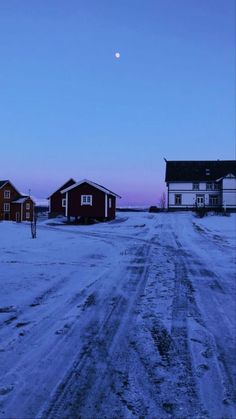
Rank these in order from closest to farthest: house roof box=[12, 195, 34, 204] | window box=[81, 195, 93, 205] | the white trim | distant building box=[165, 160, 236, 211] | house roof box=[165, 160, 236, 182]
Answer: window box=[81, 195, 93, 205] → distant building box=[165, 160, 236, 211] → house roof box=[165, 160, 236, 182] → the white trim → house roof box=[12, 195, 34, 204]

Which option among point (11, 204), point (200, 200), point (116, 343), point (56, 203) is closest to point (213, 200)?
point (200, 200)

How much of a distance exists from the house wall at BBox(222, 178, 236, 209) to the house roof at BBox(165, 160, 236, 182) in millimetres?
1764

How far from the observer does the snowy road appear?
11.6ft

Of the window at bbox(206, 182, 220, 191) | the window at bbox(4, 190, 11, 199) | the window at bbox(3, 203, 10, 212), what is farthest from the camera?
the window at bbox(4, 190, 11, 199)

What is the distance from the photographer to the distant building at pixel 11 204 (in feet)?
229

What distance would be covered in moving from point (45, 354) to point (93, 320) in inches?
62.4

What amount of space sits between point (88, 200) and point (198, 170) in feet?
91.3

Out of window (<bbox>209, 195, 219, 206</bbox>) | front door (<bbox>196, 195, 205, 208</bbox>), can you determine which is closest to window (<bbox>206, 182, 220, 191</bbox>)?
window (<bbox>209, 195, 219, 206</bbox>)

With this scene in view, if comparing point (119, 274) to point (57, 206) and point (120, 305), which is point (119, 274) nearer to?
point (120, 305)

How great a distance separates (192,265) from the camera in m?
11.9

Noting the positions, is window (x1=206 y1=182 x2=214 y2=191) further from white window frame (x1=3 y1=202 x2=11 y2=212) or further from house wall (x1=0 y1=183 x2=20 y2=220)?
white window frame (x1=3 y1=202 x2=11 y2=212)

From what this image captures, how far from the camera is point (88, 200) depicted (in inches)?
1613

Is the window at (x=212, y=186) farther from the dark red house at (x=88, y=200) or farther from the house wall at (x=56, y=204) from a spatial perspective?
the dark red house at (x=88, y=200)

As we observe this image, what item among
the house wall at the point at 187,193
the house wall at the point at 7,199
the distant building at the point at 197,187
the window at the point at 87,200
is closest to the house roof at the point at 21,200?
the house wall at the point at 7,199
